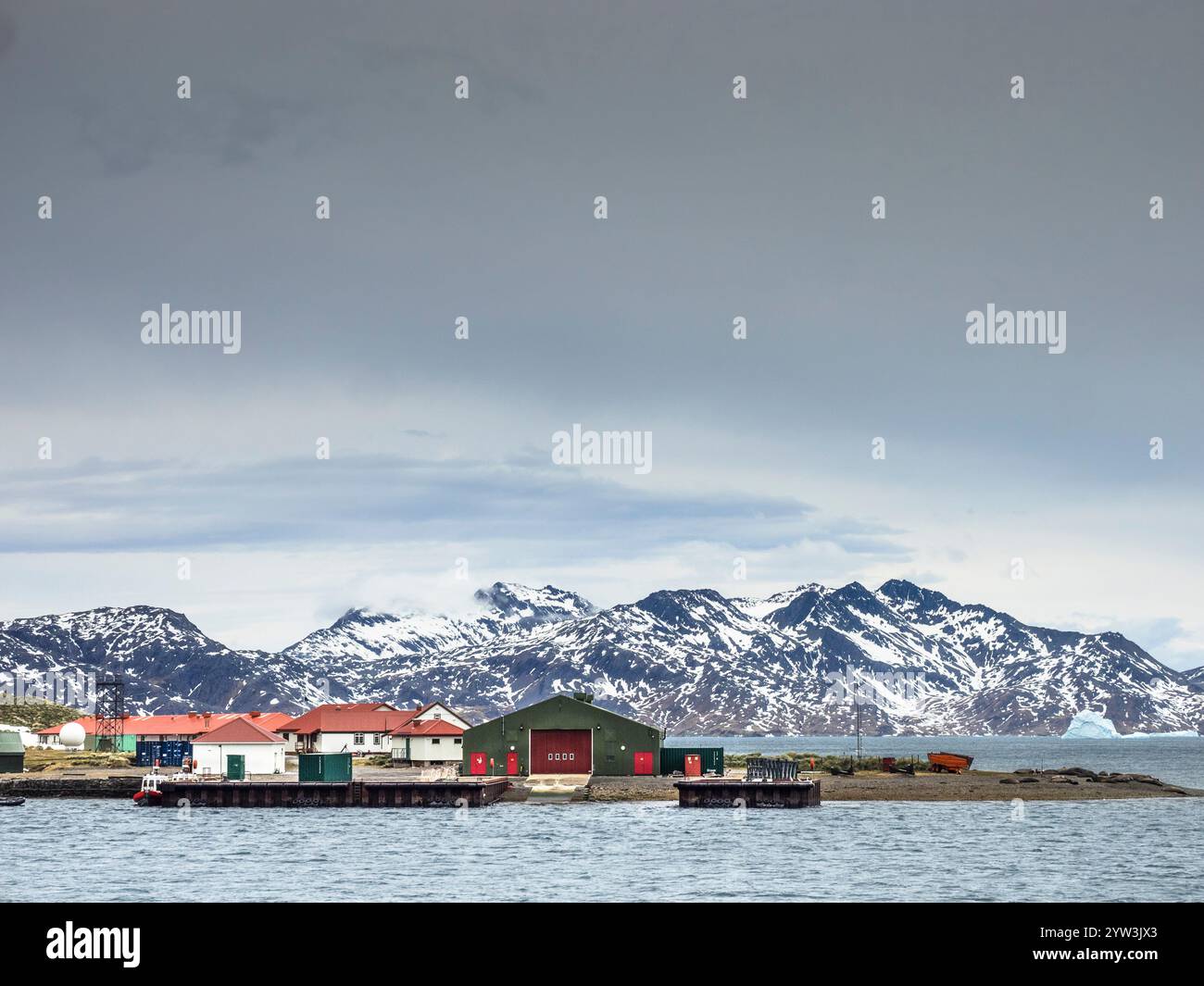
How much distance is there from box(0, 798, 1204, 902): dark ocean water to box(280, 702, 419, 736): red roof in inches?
2352

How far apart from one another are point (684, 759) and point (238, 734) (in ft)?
138

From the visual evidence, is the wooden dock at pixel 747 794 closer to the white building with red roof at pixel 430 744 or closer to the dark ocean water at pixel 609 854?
the dark ocean water at pixel 609 854

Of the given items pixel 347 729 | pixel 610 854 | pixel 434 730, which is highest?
pixel 434 730

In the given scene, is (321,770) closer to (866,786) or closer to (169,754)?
(169,754)

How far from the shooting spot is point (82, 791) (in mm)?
126688

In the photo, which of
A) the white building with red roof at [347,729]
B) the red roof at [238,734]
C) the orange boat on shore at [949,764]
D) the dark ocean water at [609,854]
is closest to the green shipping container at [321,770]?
Answer: the dark ocean water at [609,854]

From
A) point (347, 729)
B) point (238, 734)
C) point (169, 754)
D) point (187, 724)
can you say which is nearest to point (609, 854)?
point (238, 734)

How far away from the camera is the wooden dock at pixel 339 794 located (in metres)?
108

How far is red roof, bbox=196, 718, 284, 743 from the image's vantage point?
430 feet

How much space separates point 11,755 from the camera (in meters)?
152

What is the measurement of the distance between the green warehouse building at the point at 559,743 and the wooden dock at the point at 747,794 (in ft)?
37.2

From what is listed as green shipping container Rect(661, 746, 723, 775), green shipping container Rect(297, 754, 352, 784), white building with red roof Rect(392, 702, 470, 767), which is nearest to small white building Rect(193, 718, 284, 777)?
green shipping container Rect(297, 754, 352, 784)
